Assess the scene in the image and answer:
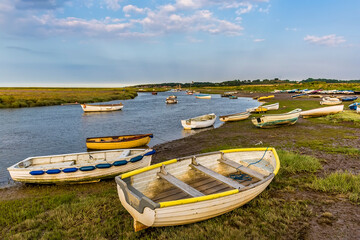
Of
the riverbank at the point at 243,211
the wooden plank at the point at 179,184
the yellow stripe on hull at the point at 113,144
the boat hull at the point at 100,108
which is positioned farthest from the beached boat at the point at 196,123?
the boat hull at the point at 100,108

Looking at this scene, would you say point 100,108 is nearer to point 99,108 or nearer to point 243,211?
point 99,108

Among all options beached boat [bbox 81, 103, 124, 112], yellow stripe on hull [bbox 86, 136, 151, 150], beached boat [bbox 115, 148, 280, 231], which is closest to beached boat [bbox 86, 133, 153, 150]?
yellow stripe on hull [bbox 86, 136, 151, 150]

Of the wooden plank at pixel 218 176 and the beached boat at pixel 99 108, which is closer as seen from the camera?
the wooden plank at pixel 218 176

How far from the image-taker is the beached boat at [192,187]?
15.9 feet

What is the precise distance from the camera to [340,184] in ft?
24.2

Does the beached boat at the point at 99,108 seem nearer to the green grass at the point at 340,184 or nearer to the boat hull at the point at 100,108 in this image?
the boat hull at the point at 100,108

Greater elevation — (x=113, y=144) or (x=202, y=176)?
(x=202, y=176)

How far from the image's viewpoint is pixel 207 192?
6.42 meters

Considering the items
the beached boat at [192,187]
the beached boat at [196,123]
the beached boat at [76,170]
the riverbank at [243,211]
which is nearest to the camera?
the beached boat at [192,187]

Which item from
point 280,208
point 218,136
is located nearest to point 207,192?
point 280,208

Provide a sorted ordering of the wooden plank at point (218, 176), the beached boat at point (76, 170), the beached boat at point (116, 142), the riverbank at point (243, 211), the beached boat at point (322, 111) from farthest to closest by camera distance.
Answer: the beached boat at point (322, 111)
the beached boat at point (116, 142)
the beached boat at point (76, 170)
the wooden plank at point (218, 176)
the riverbank at point (243, 211)

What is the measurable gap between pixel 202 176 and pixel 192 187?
109 cm

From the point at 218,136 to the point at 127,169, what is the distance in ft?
34.3

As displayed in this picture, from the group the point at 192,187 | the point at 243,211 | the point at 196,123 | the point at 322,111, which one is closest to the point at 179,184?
the point at 192,187
